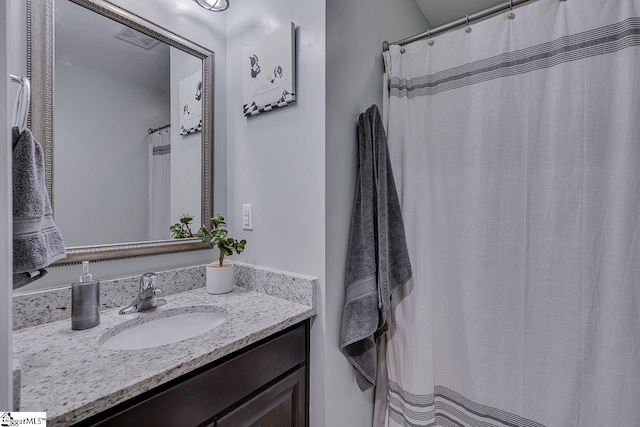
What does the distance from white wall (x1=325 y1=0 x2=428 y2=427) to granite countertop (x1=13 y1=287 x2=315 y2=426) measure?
0.21 metres

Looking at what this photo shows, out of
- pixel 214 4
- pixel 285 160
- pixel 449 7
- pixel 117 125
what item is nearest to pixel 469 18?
pixel 449 7

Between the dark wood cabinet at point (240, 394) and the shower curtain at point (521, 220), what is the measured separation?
50cm

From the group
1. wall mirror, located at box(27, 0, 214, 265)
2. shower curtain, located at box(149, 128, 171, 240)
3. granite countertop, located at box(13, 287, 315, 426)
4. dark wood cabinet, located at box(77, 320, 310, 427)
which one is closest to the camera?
granite countertop, located at box(13, 287, 315, 426)

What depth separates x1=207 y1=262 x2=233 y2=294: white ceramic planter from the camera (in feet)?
4.08

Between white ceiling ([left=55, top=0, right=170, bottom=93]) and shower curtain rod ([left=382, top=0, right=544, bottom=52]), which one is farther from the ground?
shower curtain rod ([left=382, top=0, right=544, bottom=52])

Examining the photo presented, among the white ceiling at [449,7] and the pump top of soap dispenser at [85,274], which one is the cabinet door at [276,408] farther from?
the white ceiling at [449,7]

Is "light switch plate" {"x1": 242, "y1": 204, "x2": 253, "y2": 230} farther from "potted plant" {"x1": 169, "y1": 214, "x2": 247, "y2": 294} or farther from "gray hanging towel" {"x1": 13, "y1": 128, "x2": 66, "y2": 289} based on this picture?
"gray hanging towel" {"x1": 13, "y1": 128, "x2": 66, "y2": 289}

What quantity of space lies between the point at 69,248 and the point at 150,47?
864 mm

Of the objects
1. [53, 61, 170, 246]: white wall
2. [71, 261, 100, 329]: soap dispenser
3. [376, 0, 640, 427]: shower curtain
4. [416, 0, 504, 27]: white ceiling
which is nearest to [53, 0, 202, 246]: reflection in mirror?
[53, 61, 170, 246]: white wall

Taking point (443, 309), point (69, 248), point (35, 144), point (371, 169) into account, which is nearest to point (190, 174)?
point (69, 248)

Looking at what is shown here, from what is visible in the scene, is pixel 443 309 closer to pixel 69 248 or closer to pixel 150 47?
pixel 69 248

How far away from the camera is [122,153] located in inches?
44.6

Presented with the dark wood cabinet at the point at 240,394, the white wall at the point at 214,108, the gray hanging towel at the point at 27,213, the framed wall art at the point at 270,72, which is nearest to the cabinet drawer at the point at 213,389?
the dark wood cabinet at the point at 240,394

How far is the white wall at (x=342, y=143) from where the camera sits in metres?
1.12
